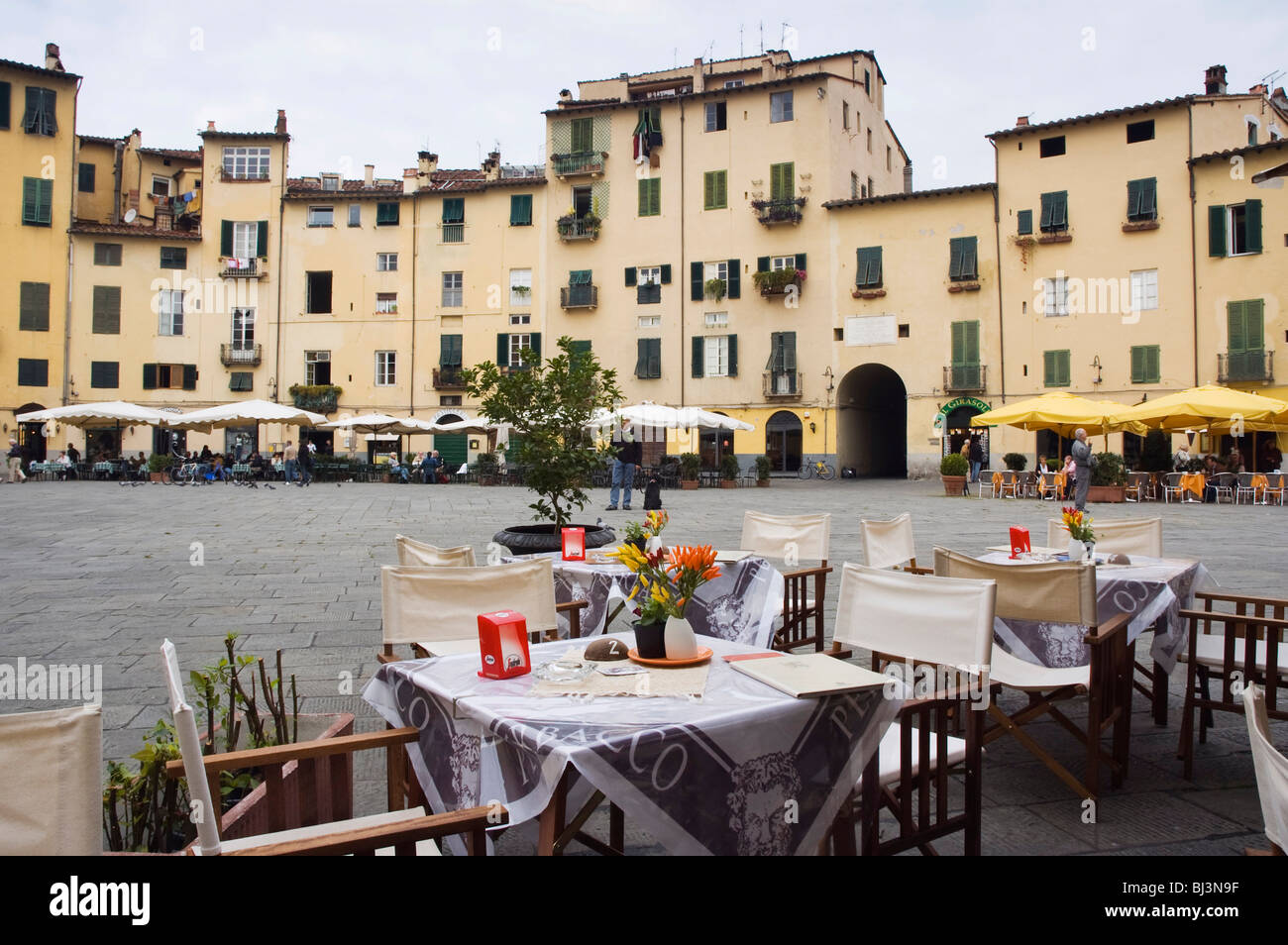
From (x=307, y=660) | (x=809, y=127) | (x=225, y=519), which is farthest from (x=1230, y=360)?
(x=307, y=660)

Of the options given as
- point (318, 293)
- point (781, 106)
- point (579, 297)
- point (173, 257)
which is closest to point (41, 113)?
point (173, 257)

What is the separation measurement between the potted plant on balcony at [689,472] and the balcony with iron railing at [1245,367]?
1472cm

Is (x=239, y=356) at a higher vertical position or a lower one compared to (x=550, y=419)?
higher

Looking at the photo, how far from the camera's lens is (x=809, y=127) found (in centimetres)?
3083

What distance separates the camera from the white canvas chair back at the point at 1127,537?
16.8ft

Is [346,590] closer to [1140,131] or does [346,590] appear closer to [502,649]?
[502,649]

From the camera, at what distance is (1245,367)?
2489 centimetres

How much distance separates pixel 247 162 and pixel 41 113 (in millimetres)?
7284

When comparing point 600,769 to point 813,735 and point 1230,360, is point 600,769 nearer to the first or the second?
point 813,735

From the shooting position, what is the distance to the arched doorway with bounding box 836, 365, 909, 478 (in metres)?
31.2

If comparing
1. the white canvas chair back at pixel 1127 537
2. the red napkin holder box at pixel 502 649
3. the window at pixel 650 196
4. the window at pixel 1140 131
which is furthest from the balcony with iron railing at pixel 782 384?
the red napkin holder box at pixel 502 649

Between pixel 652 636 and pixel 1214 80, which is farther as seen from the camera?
pixel 1214 80

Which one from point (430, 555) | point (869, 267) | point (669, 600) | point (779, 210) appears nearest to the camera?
point (669, 600)

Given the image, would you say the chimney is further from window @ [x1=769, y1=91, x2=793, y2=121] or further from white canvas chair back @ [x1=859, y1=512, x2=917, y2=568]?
white canvas chair back @ [x1=859, y1=512, x2=917, y2=568]
